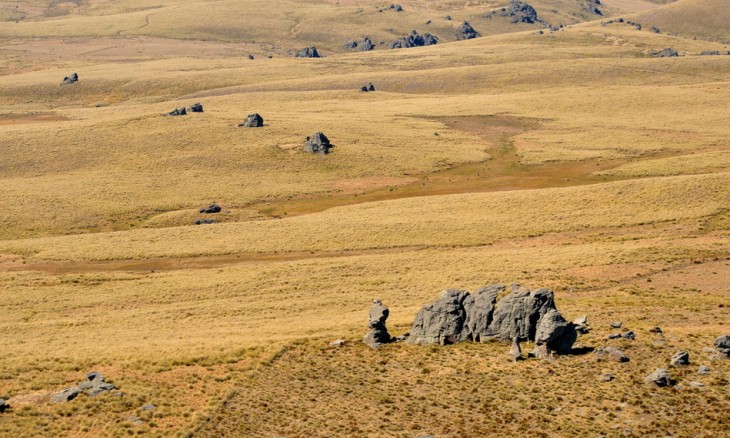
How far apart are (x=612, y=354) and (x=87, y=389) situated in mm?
27787

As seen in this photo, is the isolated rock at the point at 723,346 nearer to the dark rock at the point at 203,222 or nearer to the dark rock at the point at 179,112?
the dark rock at the point at 203,222

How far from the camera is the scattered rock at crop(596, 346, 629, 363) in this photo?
129ft

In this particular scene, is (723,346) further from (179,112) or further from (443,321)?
(179,112)

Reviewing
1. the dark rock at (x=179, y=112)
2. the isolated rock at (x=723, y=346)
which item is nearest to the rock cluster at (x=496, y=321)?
the isolated rock at (x=723, y=346)

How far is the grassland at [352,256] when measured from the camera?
36656 millimetres

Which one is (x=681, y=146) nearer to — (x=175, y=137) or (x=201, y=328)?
(x=175, y=137)

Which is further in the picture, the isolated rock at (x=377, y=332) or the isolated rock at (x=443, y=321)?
the isolated rock at (x=377, y=332)

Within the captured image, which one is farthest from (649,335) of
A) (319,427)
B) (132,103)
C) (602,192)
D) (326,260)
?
(132,103)

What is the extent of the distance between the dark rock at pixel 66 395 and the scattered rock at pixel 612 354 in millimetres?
27383

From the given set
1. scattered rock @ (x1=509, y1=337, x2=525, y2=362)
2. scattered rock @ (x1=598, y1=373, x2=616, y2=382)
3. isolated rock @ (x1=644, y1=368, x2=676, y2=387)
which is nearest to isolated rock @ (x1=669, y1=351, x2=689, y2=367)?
isolated rock @ (x1=644, y1=368, x2=676, y2=387)

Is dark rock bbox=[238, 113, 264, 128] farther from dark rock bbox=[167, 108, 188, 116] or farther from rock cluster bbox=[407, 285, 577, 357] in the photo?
rock cluster bbox=[407, 285, 577, 357]

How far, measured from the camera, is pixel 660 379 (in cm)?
3641

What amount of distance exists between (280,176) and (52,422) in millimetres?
81312

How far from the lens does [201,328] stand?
53.5 m
